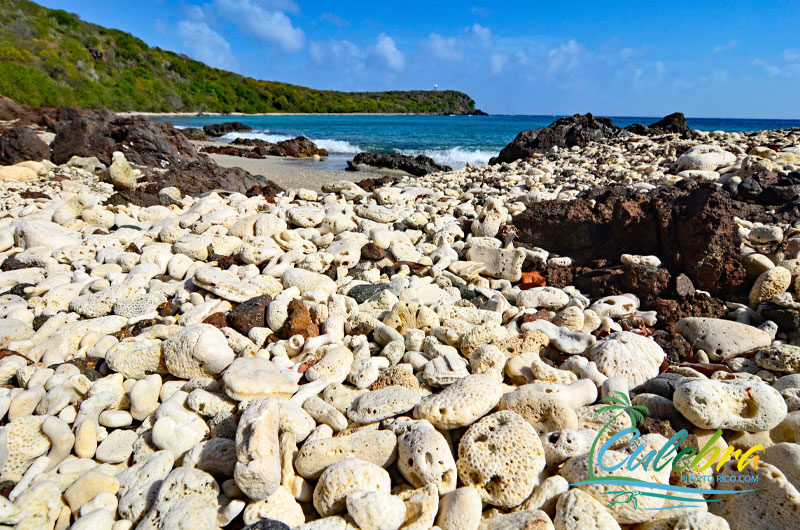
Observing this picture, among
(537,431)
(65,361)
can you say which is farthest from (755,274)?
(65,361)

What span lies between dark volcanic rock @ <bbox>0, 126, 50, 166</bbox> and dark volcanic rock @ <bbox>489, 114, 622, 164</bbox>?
37.0 ft

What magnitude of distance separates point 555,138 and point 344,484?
12555mm

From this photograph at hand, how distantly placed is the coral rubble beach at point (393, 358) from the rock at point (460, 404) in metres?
0.01

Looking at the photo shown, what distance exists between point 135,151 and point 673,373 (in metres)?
11.1

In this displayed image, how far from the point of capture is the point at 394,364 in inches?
105

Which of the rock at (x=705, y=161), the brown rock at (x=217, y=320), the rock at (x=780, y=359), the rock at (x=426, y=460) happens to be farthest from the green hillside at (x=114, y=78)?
the rock at (x=780, y=359)

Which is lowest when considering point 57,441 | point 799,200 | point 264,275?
point 57,441

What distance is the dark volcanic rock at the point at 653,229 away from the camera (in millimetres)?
3541

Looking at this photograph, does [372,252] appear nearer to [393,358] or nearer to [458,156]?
[393,358]

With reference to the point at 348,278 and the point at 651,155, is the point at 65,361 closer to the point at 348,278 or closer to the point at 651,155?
the point at 348,278

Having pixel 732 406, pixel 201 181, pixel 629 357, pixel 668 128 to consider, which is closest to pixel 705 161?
pixel 629 357

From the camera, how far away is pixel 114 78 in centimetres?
5478

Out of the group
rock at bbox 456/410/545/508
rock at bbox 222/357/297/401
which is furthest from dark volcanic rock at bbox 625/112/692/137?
rock at bbox 222/357/297/401

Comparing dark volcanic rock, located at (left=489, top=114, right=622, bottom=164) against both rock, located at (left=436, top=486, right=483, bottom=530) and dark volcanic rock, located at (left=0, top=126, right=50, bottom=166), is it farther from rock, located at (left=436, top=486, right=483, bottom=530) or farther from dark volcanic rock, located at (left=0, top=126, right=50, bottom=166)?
dark volcanic rock, located at (left=0, top=126, right=50, bottom=166)
